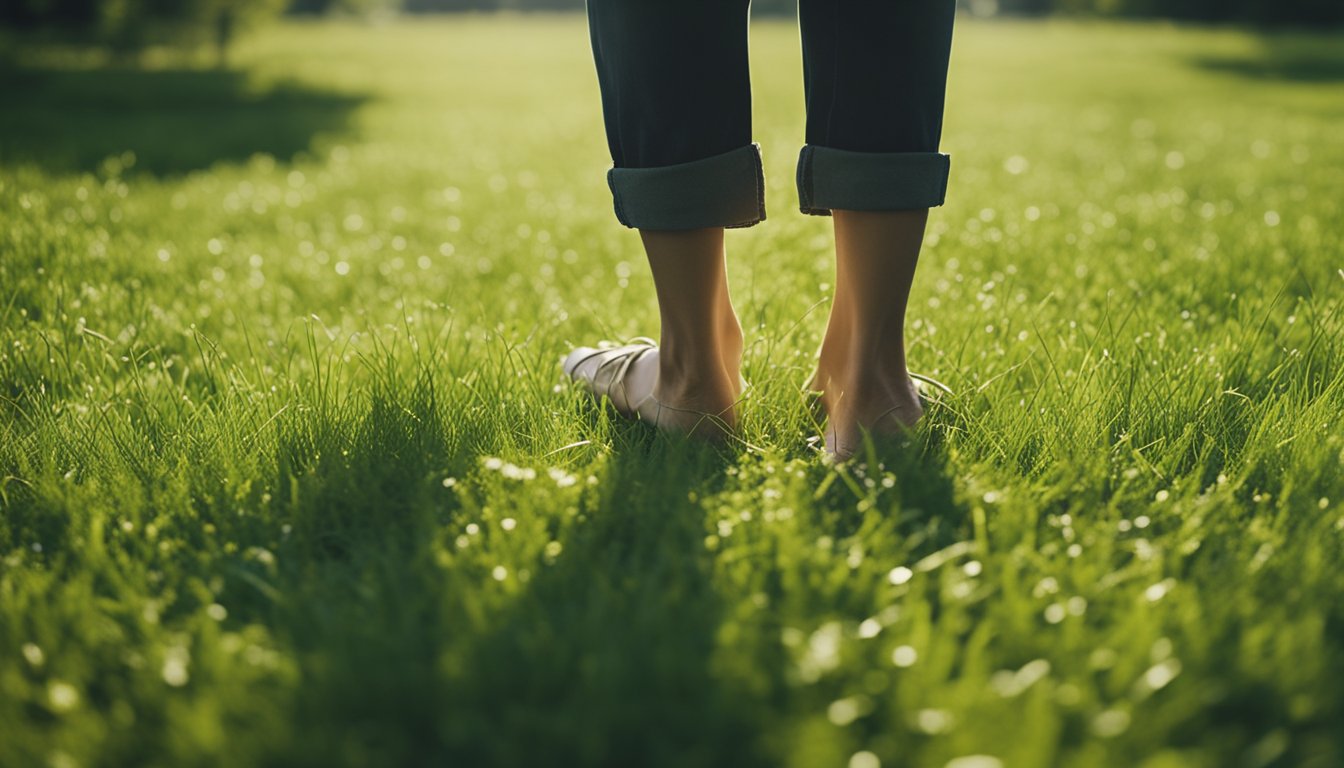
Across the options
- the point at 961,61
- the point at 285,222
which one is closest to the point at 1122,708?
the point at 285,222

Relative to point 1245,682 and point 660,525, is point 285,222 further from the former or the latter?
point 1245,682

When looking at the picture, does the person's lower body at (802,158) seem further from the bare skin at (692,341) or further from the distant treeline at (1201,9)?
the distant treeline at (1201,9)

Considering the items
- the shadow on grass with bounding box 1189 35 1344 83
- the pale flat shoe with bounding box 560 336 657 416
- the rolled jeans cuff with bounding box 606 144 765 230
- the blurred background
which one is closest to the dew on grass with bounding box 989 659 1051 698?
the rolled jeans cuff with bounding box 606 144 765 230

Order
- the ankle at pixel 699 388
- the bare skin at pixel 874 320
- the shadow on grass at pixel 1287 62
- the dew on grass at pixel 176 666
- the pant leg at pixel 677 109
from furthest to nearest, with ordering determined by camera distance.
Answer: the shadow on grass at pixel 1287 62, the ankle at pixel 699 388, the bare skin at pixel 874 320, the pant leg at pixel 677 109, the dew on grass at pixel 176 666

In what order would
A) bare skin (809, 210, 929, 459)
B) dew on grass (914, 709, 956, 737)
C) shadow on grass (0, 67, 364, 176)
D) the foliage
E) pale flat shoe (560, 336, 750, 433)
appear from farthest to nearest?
the foliage < shadow on grass (0, 67, 364, 176) < pale flat shoe (560, 336, 750, 433) < bare skin (809, 210, 929, 459) < dew on grass (914, 709, 956, 737)

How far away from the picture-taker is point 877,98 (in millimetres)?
2004

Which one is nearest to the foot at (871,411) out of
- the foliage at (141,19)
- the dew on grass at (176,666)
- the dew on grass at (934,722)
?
the dew on grass at (934,722)

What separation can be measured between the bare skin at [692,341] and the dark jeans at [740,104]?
7cm

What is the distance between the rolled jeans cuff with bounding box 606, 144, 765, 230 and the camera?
2029mm

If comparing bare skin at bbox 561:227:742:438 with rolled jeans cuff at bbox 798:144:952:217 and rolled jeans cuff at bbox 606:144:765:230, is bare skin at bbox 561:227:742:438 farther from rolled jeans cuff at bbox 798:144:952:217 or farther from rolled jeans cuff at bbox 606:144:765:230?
rolled jeans cuff at bbox 798:144:952:217

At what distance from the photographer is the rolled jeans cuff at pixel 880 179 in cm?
202

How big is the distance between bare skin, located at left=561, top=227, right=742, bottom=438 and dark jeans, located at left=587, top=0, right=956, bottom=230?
0.23 feet

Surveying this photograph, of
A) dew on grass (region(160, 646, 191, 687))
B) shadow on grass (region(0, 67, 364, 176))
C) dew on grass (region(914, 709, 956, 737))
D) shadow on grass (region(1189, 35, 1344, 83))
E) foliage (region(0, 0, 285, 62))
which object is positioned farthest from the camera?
shadow on grass (region(1189, 35, 1344, 83))

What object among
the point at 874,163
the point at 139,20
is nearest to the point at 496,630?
the point at 874,163
